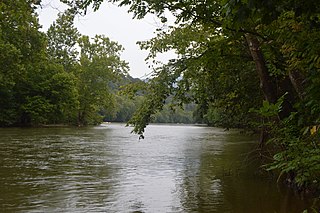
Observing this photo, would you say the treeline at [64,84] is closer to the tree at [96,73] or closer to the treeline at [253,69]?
the tree at [96,73]

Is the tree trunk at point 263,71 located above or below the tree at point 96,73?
below

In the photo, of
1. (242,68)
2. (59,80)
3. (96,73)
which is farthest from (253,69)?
(96,73)

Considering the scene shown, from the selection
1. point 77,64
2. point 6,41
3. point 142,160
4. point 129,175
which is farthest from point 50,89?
point 129,175

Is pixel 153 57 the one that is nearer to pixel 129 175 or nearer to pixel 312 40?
pixel 129 175

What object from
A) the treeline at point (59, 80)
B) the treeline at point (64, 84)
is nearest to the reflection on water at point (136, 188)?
the treeline at point (59, 80)

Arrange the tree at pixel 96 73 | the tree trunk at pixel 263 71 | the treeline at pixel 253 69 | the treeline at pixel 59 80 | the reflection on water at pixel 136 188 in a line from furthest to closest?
the tree at pixel 96 73 → the treeline at pixel 59 80 → the tree trunk at pixel 263 71 → the reflection on water at pixel 136 188 → the treeline at pixel 253 69

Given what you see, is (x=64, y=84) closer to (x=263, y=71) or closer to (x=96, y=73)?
(x=96, y=73)

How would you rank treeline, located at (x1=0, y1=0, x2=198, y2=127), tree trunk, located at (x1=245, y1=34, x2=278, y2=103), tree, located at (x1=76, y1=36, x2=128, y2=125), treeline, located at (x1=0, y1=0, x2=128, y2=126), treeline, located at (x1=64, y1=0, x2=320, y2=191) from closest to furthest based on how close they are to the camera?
treeline, located at (x1=64, y1=0, x2=320, y2=191) → tree trunk, located at (x1=245, y1=34, x2=278, y2=103) → treeline, located at (x1=0, y1=0, x2=128, y2=126) → treeline, located at (x1=0, y1=0, x2=198, y2=127) → tree, located at (x1=76, y1=36, x2=128, y2=125)

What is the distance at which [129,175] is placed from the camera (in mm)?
10484

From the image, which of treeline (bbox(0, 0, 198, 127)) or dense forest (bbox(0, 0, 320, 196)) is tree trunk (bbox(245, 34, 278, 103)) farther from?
treeline (bbox(0, 0, 198, 127))

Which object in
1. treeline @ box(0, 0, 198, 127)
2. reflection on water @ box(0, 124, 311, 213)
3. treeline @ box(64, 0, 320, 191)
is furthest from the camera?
treeline @ box(0, 0, 198, 127)

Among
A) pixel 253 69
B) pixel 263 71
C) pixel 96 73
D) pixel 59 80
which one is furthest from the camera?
pixel 96 73

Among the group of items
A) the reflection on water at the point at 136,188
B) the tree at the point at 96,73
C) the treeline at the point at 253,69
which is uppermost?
the tree at the point at 96,73

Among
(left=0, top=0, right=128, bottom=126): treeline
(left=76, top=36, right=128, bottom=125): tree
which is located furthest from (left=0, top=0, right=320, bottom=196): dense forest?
(left=76, top=36, right=128, bottom=125): tree
